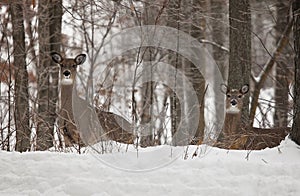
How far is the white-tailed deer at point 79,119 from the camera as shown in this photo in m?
7.02

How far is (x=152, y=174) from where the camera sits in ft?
16.6

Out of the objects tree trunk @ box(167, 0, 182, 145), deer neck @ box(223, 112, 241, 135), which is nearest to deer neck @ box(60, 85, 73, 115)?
tree trunk @ box(167, 0, 182, 145)

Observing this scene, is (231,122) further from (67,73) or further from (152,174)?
(152,174)

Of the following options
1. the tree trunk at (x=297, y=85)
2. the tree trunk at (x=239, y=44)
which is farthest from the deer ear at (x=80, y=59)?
the tree trunk at (x=297, y=85)

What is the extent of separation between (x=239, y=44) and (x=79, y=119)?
123 inches

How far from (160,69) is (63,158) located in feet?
32.2

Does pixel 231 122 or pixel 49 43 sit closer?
pixel 231 122

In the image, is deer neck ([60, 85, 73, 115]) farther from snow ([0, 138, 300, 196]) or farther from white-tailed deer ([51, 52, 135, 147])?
snow ([0, 138, 300, 196])

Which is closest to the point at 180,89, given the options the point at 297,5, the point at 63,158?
the point at 297,5

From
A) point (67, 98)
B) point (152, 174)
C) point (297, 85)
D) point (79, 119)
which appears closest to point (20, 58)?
point (67, 98)

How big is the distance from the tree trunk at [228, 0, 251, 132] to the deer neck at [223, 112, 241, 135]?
13cm

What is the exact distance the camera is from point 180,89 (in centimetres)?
1292

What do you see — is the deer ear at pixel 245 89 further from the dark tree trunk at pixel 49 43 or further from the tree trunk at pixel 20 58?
the tree trunk at pixel 20 58

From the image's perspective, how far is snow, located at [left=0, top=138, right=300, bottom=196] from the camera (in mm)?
4754
